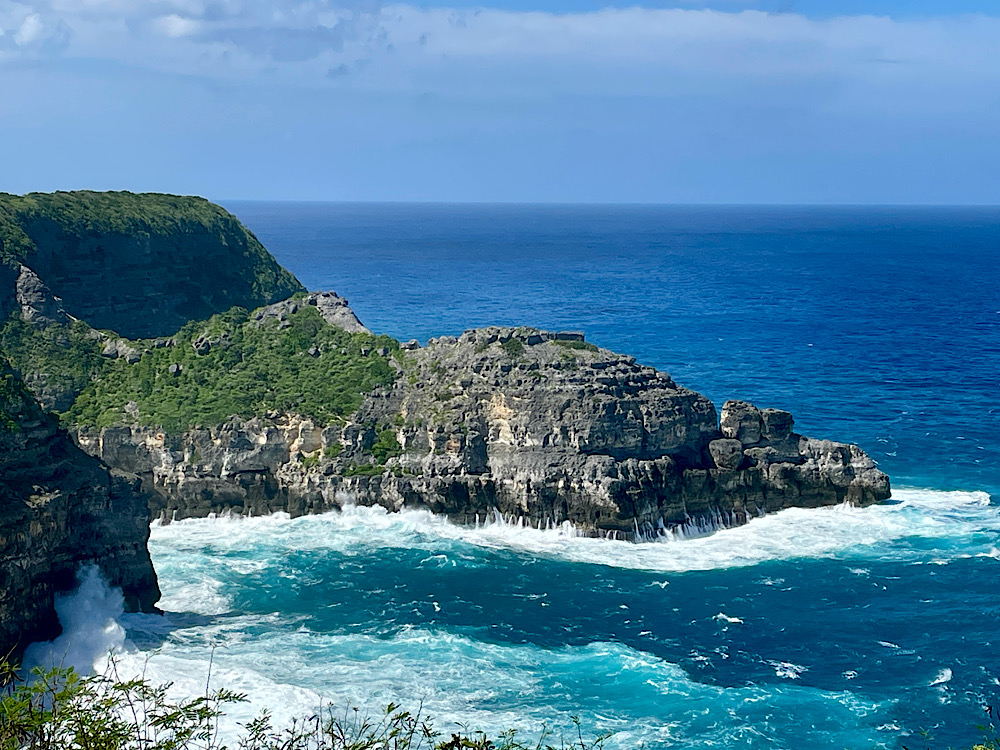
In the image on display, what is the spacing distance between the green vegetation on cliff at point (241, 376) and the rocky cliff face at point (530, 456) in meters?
1.49

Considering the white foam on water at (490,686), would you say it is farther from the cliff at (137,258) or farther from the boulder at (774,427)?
the cliff at (137,258)

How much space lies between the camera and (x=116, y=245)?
96.9 meters

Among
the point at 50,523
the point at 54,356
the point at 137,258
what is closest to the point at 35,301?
the point at 54,356

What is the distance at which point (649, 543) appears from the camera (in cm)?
7012

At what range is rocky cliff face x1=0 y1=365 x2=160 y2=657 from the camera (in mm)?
51250

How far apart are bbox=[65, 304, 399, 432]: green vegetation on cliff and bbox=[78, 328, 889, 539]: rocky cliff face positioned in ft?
4.87

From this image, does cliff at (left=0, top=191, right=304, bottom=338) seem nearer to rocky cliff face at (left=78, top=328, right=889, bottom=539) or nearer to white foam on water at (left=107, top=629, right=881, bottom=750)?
rocky cliff face at (left=78, top=328, right=889, bottom=539)

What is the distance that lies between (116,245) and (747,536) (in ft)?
182

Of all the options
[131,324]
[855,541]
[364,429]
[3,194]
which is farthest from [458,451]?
[3,194]

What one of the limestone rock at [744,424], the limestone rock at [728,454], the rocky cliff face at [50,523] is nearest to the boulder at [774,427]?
the limestone rock at [744,424]

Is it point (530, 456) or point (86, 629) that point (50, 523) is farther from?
point (530, 456)

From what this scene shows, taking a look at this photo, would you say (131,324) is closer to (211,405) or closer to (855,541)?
(211,405)

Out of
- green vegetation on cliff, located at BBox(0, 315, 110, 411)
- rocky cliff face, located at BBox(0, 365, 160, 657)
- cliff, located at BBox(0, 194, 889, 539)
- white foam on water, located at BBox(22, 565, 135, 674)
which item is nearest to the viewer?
rocky cliff face, located at BBox(0, 365, 160, 657)

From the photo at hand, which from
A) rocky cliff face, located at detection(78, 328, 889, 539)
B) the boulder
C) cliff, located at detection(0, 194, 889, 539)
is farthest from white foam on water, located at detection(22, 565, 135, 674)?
the boulder
